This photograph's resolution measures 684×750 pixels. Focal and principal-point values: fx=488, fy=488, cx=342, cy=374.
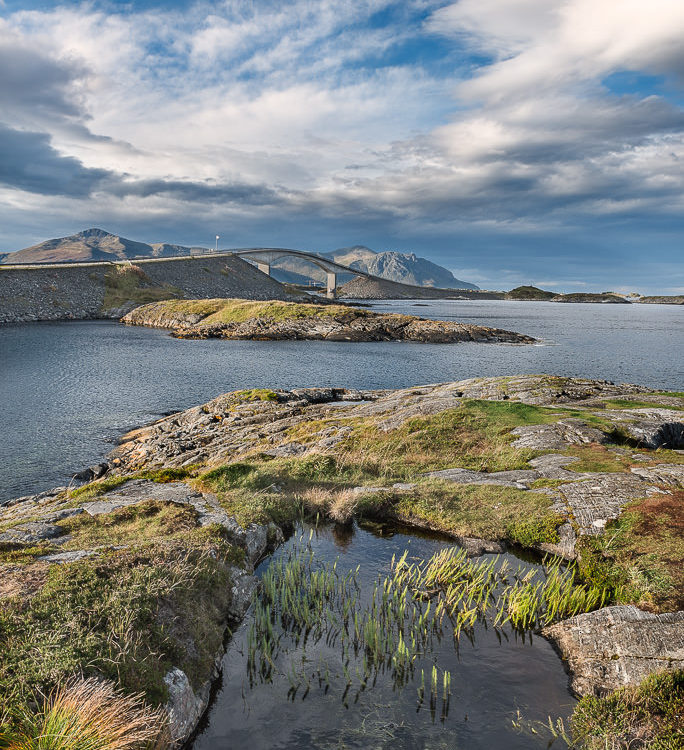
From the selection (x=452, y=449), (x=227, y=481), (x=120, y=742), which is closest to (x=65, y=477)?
(x=227, y=481)

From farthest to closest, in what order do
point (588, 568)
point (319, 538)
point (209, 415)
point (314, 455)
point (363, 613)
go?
1. point (209, 415)
2. point (314, 455)
3. point (319, 538)
4. point (588, 568)
5. point (363, 613)

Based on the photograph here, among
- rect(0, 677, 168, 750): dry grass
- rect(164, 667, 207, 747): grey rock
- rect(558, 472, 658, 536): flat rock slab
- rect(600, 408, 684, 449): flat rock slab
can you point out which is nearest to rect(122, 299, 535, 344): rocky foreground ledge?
rect(600, 408, 684, 449): flat rock slab

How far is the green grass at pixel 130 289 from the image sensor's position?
535 feet

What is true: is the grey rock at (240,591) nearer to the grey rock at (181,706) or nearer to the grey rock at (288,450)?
the grey rock at (181,706)

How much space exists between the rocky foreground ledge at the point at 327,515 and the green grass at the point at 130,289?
5699 inches

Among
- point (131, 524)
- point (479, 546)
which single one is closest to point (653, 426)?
point (479, 546)

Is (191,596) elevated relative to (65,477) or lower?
elevated

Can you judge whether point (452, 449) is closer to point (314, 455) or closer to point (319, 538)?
point (314, 455)

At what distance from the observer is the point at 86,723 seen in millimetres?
6785

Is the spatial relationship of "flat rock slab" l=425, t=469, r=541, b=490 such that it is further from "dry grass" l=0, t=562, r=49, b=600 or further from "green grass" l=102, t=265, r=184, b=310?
"green grass" l=102, t=265, r=184, b=310

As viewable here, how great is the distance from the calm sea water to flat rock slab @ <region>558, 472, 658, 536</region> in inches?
1110

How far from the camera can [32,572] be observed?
10.8 metres

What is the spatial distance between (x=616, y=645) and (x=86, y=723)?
1019 centimetres

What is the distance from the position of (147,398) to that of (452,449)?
38.3 m
